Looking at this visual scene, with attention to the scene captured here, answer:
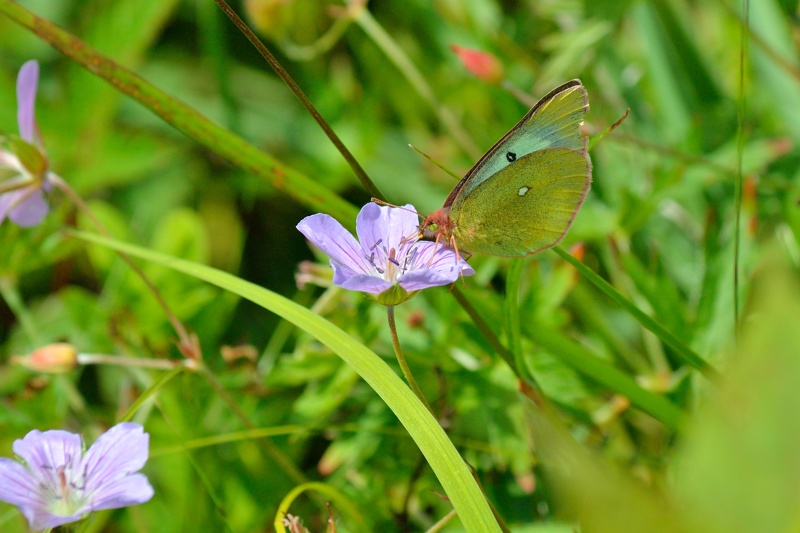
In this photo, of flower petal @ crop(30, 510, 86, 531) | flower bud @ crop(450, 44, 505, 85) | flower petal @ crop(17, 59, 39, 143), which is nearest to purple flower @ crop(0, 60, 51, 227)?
flower petal @ crop(17, 59, 39, 143)

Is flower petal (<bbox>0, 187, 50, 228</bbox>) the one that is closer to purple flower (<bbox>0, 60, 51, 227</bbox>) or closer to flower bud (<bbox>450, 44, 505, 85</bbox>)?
purple flower (<bbox>0, 60, 51, 227</bbox>)

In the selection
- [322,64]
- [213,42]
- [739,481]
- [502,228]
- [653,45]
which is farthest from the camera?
[322,64]

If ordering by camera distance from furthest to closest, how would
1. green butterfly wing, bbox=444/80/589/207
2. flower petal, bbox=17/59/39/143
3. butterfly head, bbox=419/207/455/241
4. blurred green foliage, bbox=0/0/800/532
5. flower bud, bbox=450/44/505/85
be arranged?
flower bud, bbox=450/44/505/85 < blurred green foliage, bbox=0/0/800/532 < flower petal, bbox=17/59/39/143 < butterfly head, bbox=419/207/455/241 < green butterfly wing, bbox=444/80/589/207

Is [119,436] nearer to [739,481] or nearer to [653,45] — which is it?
[739,481]

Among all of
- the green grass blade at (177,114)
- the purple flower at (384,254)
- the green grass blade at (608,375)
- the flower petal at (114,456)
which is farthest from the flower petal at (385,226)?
the flower petal at (114,456)

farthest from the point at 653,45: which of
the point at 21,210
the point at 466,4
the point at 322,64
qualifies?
the point at 21,210

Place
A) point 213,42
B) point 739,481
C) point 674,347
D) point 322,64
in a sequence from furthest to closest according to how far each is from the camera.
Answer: point 322,64 < point 213,42 < point 674,347 < point 739,481

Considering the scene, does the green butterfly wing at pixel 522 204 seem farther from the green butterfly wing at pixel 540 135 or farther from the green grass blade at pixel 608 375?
the green grass blade at pixel 608 375
